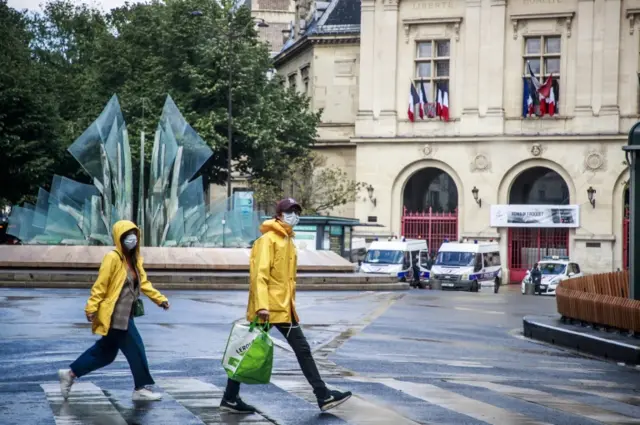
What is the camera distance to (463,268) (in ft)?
167

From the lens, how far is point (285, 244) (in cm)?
1145

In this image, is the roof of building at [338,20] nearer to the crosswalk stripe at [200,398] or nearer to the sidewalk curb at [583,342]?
the sidewalk curb at [583,342]

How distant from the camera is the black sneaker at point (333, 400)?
11219 millimetres

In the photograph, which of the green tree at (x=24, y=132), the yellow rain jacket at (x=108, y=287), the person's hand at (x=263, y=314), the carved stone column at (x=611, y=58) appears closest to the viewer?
the person's hand at (x=263, y=314)

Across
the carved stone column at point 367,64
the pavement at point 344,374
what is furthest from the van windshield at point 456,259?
the pavement at point 344,374

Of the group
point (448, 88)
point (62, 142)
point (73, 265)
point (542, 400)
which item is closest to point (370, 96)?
point (448, 88)

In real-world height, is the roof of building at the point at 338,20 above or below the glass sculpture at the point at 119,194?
above

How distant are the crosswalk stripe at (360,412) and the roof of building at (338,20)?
58.8 metres

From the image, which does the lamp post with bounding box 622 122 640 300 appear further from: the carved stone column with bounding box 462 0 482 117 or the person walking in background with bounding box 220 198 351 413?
the carved stone column with bounding box 462 0 482 117

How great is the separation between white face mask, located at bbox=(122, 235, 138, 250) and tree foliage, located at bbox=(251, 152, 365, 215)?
167 ft

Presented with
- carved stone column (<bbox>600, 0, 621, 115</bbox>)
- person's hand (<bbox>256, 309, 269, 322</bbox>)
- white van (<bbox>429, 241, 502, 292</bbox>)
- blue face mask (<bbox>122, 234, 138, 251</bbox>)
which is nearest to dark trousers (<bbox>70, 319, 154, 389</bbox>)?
blue face mask (<bbox>122, 234, 138, 251</bbox>)

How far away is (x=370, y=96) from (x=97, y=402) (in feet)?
170

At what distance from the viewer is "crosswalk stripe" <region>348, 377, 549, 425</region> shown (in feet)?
36.5

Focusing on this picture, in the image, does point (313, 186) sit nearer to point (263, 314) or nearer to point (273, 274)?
point (273, 274)
